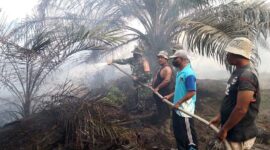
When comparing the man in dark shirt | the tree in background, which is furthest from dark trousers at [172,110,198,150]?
the tree in background

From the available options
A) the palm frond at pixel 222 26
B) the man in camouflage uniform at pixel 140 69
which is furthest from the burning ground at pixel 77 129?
the palm frond at pixel 222 26

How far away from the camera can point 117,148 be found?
194 inches

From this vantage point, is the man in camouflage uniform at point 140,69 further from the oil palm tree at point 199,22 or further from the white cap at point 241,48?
the white cap at point 241,48

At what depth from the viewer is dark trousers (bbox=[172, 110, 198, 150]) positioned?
4508 mm

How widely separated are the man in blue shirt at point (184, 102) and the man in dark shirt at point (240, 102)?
1.17 m

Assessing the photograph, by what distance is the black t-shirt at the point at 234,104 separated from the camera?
3053 millimetres

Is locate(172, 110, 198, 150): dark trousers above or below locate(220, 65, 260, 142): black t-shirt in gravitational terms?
below

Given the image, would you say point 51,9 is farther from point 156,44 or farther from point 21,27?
point 156,44

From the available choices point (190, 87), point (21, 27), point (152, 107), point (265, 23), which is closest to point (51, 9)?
point (21, 27)

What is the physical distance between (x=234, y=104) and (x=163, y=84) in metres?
2.91

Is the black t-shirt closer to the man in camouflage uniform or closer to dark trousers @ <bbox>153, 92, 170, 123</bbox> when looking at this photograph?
dark trousers @ <bbox>153, 92, 170, 123</bbox>

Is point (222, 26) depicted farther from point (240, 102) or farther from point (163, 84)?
point (240, 102)

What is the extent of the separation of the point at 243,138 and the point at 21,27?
645 cm

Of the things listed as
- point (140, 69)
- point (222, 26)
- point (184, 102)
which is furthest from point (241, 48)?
point (140, 69)
